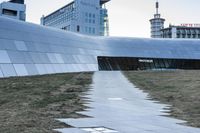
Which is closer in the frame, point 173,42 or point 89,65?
point 89,65

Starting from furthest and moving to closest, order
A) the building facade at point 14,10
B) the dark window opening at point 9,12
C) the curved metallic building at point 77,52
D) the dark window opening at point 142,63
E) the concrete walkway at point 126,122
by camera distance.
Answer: the dark window opening at point 9,12 < the building facade at point 14,10 < the dark window opening at point 142,63 < the curved metallic building at point 77,52 < the concrete walkway at point 126,122

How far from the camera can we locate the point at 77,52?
5706cm

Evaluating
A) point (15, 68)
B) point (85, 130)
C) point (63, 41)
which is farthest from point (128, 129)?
point (63, 41)

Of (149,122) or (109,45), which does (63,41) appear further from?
(149,122)

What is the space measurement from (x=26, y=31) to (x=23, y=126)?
3931cm

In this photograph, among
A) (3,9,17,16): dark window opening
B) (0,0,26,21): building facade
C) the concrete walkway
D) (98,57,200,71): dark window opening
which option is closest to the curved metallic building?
(98,57,200,71): dark window opening

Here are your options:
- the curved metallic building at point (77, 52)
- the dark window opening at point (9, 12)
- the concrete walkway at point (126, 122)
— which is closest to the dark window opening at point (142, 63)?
the curved metallic building at point (77, 52)

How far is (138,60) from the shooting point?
239 ft

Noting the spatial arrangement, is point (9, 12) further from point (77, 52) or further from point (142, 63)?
point (77, 52)

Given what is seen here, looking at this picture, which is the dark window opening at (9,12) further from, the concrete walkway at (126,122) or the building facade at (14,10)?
the concrete walkway at (126,122)

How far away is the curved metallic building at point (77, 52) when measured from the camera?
4112 cm

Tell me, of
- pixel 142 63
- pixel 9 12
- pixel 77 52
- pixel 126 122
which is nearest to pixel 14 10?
pixel 9 12

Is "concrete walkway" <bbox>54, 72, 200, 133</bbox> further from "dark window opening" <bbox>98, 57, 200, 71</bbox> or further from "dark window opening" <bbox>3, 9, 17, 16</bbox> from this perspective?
"dark window opening" <bbox>3, 9, 17, 16</bbox>

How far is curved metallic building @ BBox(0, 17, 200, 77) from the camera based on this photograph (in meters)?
41.1
